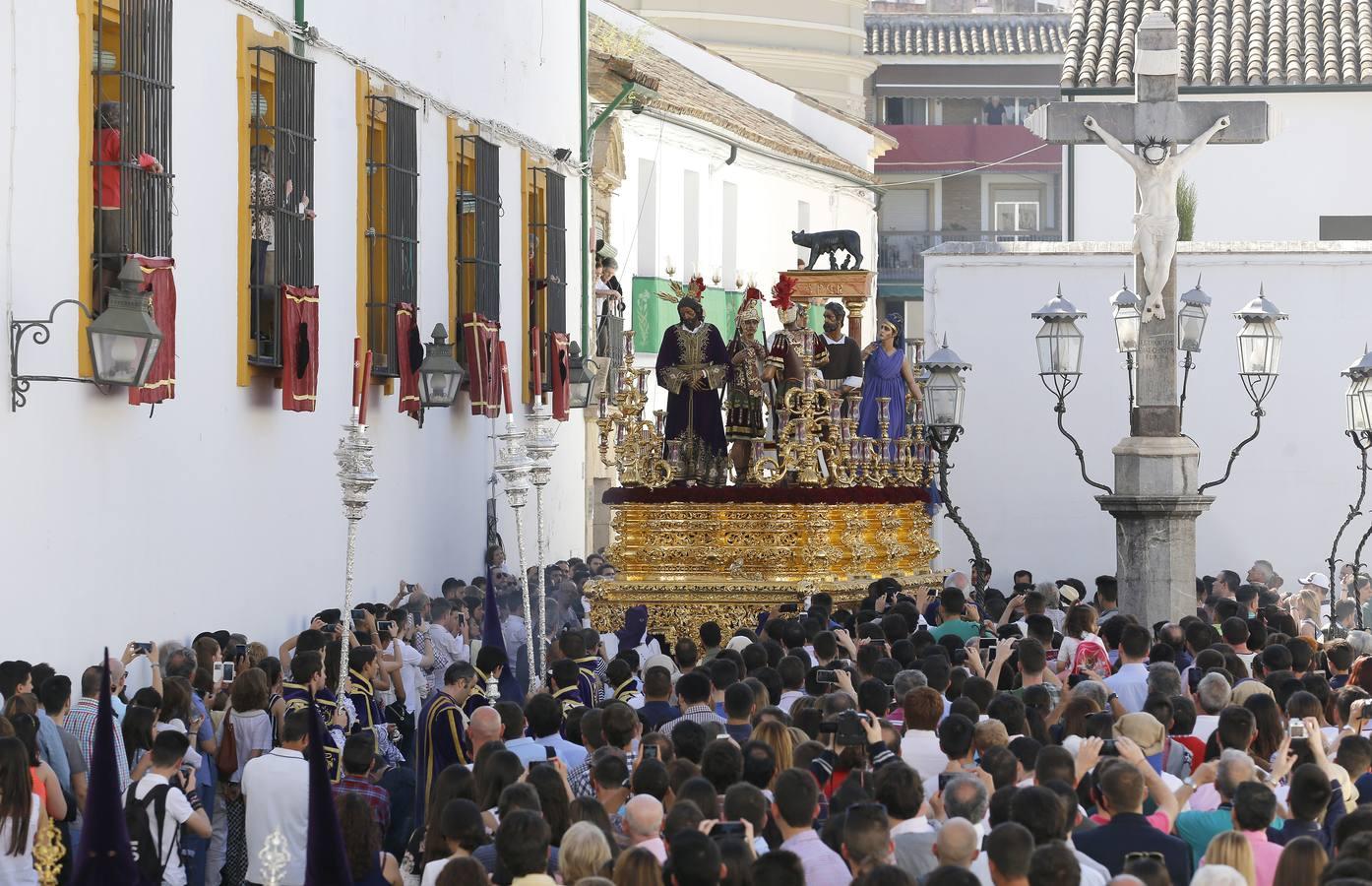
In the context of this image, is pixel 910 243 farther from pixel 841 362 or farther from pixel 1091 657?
pixel 1091 657

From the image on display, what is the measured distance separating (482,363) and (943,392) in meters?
4.88

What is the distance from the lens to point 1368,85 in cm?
2652

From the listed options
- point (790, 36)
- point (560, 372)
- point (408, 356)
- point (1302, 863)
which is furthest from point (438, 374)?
point (790, 36)

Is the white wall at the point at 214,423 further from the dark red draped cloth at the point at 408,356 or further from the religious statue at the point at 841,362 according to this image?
the religious statue at the point at 841,362

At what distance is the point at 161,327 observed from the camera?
12.5 m

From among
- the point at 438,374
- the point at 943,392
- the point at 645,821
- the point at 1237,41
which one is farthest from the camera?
the point at 1237,41

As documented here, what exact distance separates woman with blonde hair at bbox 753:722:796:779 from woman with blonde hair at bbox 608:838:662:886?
1.92 metres

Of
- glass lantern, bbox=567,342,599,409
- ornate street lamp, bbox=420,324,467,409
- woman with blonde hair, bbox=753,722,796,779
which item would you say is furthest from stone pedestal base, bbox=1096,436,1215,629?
glass lantern, bbox=567,342,599,409

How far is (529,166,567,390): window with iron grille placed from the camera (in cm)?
2169

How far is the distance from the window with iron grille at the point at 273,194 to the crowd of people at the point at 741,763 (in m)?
2.60

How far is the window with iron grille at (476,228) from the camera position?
1959cm

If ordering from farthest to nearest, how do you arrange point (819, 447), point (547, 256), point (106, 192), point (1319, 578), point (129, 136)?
point (547, 256) → point (1319, 578) → point (819, 447) → point (129, 136) → point (106, 192)

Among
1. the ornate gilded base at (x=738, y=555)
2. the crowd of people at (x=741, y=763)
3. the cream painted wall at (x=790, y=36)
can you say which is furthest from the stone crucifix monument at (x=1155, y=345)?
the cream painted wall at (x=790, y=36)

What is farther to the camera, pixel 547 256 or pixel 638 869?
pixel 547 256
